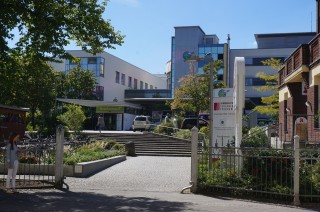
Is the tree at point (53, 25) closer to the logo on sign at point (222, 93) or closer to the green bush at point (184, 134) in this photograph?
the logo on sign at point (222, 93)

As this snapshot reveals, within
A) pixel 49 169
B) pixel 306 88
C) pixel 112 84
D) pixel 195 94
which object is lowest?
pixel 49 169

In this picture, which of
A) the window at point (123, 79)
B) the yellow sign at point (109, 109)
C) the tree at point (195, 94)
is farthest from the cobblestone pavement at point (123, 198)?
the window at point (123, 79)

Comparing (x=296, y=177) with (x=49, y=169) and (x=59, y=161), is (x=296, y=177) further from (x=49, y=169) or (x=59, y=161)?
(x=49, y=169)

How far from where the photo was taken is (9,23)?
1445 centimetres

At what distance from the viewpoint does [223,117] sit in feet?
50.7

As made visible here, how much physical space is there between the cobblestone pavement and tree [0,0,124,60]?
463cm

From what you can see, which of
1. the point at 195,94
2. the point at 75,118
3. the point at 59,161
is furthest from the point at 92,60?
the point at 59,161

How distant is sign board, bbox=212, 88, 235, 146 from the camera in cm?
1538

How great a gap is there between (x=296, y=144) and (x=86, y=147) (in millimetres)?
13863

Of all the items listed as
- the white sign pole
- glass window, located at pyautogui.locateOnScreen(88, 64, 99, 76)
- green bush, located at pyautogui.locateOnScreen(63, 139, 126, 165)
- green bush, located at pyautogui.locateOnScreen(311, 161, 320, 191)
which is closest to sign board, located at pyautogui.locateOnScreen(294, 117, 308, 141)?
the white sign pole

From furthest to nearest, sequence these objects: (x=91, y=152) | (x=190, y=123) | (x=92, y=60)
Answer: (x=92, y=60), (x=190, y=123), (x=91, y=152)

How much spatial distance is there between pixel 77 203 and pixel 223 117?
655cm

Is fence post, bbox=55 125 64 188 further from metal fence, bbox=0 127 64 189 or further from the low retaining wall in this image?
the low retaining wall

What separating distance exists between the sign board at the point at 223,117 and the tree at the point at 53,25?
175 inches
